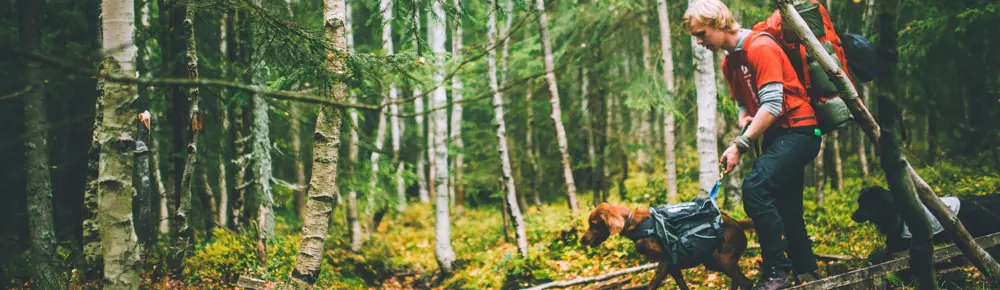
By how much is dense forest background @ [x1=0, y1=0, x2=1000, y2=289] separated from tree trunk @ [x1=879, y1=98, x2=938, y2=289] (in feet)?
0.52

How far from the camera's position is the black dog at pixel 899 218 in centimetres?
427

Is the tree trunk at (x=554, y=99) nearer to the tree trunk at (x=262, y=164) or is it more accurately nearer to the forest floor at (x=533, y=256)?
the forest floor at (x=533, y=256)

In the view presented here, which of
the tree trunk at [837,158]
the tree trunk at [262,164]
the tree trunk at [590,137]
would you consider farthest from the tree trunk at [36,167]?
the tree trunk at [837,158]

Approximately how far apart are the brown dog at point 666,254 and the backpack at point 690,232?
88 mm

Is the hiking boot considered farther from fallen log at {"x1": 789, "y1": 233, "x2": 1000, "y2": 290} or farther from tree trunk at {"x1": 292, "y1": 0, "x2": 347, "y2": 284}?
tree trunk at {"x1": 292, "y1": 0, "x2": 347, "y2": 284}

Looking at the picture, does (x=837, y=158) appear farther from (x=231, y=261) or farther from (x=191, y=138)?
(x=191, y=138)

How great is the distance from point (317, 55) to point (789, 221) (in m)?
3.72

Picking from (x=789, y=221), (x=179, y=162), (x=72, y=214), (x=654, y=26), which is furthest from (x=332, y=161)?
(x=654, y=26)

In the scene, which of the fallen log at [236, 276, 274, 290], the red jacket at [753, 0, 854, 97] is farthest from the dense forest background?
the fallen log at [236, 276, 274, 290]

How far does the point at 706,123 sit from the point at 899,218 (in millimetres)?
2768

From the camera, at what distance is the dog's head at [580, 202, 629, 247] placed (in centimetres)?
414

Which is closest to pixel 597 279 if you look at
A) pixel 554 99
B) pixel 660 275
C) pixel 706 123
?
pixel 660 275

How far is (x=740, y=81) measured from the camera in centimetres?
380

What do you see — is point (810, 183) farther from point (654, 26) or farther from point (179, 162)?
point (179, 162)
